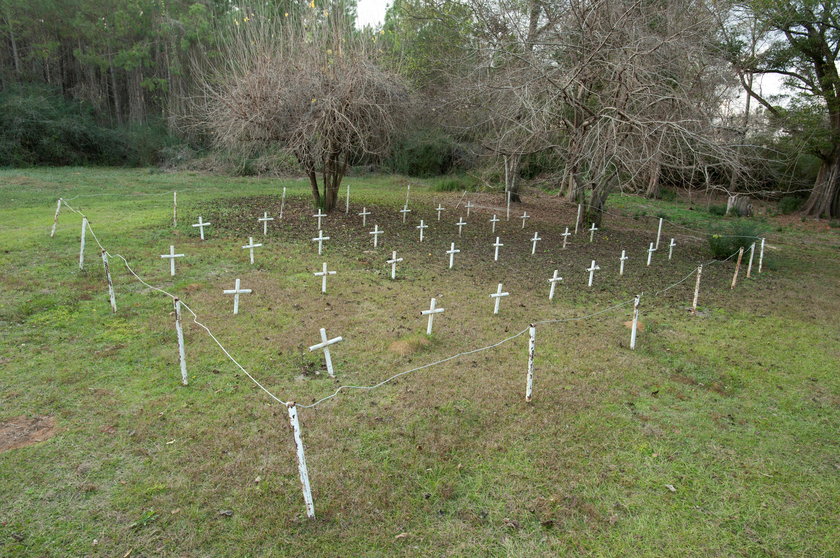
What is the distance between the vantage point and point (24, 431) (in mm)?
5281

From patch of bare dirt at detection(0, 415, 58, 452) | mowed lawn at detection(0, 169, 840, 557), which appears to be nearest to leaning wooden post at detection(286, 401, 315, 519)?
mowed lawn at detection(0, 169, 840, 557)

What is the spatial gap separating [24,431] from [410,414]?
153 inches

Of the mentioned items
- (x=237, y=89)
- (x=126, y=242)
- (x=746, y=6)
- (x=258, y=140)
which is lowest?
(x=126, y=242)

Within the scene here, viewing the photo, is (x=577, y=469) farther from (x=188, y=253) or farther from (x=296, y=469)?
(x=188, y=253)

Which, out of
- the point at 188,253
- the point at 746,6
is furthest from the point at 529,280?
the point at 746,6

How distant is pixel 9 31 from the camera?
98.9ft

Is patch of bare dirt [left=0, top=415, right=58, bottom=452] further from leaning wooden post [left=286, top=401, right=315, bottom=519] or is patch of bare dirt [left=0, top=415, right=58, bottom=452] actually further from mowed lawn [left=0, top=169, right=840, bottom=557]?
leaning wooden post [left=286, top=401, right=315, bottom=519]

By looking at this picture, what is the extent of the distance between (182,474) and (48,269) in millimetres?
7936

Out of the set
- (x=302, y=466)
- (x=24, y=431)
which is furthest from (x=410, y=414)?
(x=24, y=431)

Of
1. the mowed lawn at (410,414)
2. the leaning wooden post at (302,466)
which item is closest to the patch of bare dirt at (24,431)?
the mowed lawn at (410,414)

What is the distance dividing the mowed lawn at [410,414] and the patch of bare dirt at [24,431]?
69mm

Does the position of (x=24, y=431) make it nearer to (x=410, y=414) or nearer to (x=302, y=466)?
(x=302, y=466)

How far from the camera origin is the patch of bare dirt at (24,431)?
5.09m

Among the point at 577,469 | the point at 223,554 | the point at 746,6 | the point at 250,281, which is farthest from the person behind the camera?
the point at 746,6
